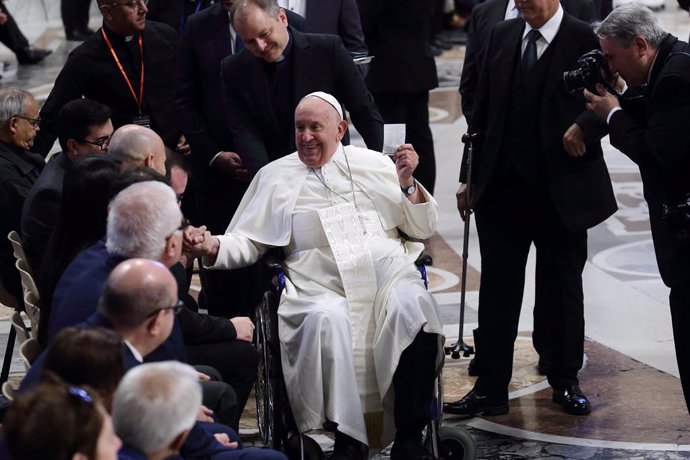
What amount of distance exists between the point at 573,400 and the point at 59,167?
2347 millimetres

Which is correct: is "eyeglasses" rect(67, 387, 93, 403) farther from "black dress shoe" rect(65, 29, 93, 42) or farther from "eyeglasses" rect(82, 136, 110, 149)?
"black dress shoe" rect(65, 29, 93, 42)

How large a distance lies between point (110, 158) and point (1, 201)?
3.75ft

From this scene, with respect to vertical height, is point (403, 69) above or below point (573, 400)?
above

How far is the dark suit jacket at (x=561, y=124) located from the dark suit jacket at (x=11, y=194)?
6.45 feet

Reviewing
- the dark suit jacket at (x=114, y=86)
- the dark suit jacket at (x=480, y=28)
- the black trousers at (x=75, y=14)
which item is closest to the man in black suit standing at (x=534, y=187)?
the dark suit jacket at (x=480, y=28)

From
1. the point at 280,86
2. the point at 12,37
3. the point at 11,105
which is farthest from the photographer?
the point at 12,37

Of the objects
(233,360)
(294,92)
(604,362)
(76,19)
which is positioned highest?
(294,92)

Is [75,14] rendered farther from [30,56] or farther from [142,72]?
[142,72]

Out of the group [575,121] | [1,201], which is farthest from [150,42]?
[575,121]

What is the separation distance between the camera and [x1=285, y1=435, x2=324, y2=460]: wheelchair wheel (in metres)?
5.15

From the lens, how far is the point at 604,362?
6445 millimetres

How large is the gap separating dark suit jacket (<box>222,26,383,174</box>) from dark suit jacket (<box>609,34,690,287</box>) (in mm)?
1379

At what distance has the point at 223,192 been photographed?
6.72 metres

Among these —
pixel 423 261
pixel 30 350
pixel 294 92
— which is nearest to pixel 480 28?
pixel 294 92
